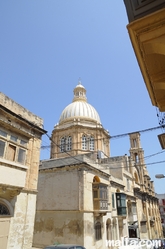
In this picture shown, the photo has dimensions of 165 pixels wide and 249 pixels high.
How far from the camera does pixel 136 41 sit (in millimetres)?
4035

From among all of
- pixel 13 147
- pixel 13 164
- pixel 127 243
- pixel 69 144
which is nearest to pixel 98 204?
pixel 127 243

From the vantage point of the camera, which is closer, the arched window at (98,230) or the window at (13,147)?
the window at (13,147)

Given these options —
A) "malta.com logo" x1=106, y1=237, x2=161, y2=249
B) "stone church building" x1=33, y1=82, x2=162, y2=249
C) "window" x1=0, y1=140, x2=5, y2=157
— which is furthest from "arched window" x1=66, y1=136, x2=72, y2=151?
"window" x1=0, y1=140, x2=5, y2=157

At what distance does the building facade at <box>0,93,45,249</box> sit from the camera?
9258mm

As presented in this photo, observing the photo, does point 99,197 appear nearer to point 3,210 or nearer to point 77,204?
point 77,204

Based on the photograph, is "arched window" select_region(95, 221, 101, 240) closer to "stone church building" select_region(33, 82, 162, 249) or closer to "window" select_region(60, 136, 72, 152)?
"stone church building" select_region(33, 82, 162, 249)

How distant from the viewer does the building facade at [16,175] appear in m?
9.26

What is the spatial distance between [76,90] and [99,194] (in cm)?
3015

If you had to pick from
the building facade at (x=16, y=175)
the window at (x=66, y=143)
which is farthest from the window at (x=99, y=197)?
the window at (x=66, y=143)

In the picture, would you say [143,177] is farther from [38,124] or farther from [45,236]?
[38,124]

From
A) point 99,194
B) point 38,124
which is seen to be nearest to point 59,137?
point 99,194

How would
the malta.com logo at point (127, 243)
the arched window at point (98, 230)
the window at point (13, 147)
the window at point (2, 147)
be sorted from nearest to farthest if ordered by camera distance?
the window at point (2, 147) < the window at point (13, 147) < the arched window at point (98, 230) < the malta.com logo at point (127, 243)

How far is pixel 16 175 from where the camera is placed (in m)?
9.82

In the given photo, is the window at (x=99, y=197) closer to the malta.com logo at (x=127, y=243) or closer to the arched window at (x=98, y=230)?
the arched window at (x=98, y=230)
